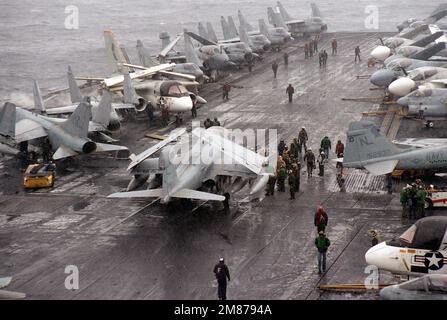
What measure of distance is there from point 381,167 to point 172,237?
908 centimetres

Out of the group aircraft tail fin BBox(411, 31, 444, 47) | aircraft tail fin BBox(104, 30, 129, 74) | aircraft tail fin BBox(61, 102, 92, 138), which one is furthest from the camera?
aircraft tail fin BBox(104, 30, 129, 74)

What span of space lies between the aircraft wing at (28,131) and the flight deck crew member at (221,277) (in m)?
17.7

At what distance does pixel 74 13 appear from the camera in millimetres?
123062

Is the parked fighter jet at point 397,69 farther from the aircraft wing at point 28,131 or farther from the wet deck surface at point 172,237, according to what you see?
the aircraft wing at point 28,131

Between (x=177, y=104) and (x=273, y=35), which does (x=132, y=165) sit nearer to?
(x=177, y=104)

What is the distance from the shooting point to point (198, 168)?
91.2 ft

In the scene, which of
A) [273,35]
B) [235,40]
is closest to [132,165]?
[235,40]

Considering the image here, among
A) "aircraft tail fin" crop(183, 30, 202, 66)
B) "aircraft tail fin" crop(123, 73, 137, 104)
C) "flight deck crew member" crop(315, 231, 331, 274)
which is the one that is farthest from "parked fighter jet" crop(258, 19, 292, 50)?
"flight deck crew member" crop(315, 231, 331, 274)

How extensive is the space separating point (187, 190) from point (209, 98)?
22813mm

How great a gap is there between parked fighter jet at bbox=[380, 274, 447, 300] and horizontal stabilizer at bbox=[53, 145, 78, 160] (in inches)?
780

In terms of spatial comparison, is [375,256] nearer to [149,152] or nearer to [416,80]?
[149,152]

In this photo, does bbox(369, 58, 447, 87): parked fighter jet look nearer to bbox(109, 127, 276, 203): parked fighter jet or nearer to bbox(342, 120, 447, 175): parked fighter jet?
bbox(342, 120, 447, 175): parked fighter jet

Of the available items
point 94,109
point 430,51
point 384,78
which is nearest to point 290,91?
point 384,78

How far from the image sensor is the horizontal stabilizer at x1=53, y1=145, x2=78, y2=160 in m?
33.8
